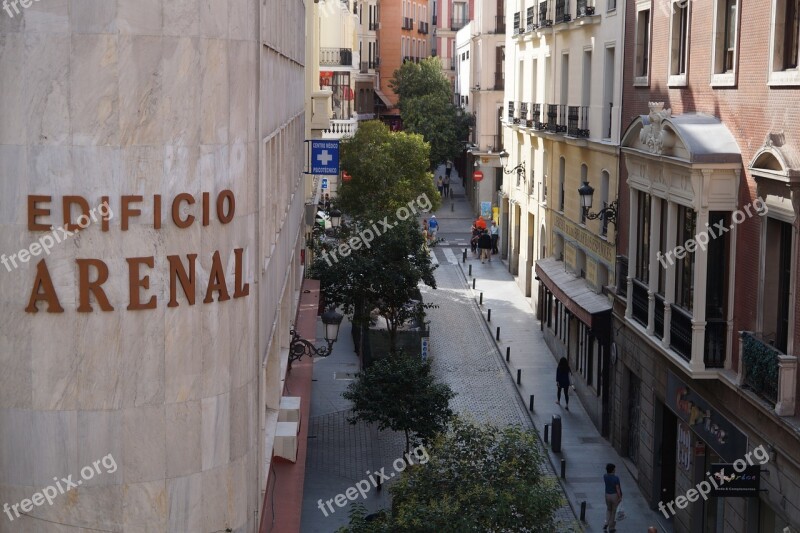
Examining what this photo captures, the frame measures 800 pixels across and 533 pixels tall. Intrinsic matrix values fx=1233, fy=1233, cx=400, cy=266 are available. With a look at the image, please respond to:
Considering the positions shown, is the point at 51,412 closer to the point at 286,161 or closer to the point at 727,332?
the point at 286,161

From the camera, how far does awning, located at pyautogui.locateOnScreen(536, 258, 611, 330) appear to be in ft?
98.6

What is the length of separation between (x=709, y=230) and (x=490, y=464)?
22.8 feet

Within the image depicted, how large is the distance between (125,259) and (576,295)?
22.3 m

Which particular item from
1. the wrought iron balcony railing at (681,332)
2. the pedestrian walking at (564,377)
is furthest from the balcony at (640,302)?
the pedestrian walking at (564,377)

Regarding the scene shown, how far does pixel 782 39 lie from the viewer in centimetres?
1927

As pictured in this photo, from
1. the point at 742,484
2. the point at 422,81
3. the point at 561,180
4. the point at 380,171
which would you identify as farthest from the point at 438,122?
the point at 742,484

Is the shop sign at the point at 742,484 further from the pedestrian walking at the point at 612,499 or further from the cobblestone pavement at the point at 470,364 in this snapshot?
the cobblestone pavement at the point at 470,364

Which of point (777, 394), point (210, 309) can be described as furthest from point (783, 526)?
point (210, 309)

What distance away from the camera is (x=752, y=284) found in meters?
20.2

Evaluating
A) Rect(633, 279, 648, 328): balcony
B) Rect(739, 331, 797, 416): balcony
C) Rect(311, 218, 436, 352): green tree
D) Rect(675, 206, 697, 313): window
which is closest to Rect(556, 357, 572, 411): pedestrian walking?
Rect(311, 218, 436, 352): green tree

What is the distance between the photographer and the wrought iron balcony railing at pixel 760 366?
61.0 feet

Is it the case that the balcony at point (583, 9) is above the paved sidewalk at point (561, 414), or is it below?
above

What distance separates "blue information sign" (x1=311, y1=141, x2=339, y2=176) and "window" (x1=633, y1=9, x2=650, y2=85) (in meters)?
8.88

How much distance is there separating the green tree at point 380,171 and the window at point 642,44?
50.6ft
